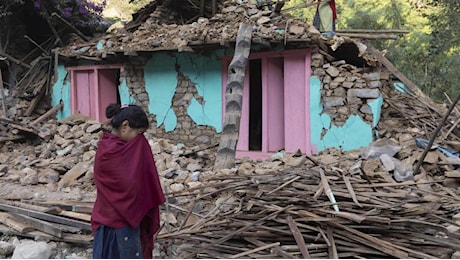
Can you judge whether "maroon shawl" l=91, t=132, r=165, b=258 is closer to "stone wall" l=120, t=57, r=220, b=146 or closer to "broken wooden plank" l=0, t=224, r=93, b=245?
"broken wooden plank" l=0, t=224, r=93, b=245

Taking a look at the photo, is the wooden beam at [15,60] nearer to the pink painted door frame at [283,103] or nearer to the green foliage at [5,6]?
the green foliage at [5,6]

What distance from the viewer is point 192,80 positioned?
364 inches

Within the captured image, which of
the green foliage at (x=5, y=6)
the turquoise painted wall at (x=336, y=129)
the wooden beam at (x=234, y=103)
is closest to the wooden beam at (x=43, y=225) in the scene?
the wooden beam at (x=234, y=103)

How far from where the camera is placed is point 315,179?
4.38m

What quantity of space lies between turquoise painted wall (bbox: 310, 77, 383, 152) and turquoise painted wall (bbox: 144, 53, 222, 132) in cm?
210

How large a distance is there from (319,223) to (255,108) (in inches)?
241

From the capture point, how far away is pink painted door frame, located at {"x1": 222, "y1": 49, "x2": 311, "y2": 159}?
7879 mm

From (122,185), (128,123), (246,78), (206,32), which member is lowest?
(122,185)

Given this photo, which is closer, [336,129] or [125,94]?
[336,129]

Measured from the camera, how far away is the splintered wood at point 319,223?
3439mm

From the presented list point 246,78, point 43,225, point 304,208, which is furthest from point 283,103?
point 43,225

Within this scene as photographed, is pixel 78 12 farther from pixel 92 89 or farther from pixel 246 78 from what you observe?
pixel 246 78

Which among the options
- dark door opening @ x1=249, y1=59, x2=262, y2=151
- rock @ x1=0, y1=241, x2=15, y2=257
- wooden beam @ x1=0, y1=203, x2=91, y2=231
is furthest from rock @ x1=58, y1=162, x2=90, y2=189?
dark door opening @ x1=249, y1=59, x2=262, y2=151

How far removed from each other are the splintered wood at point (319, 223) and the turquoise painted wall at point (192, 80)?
465 centimetres
